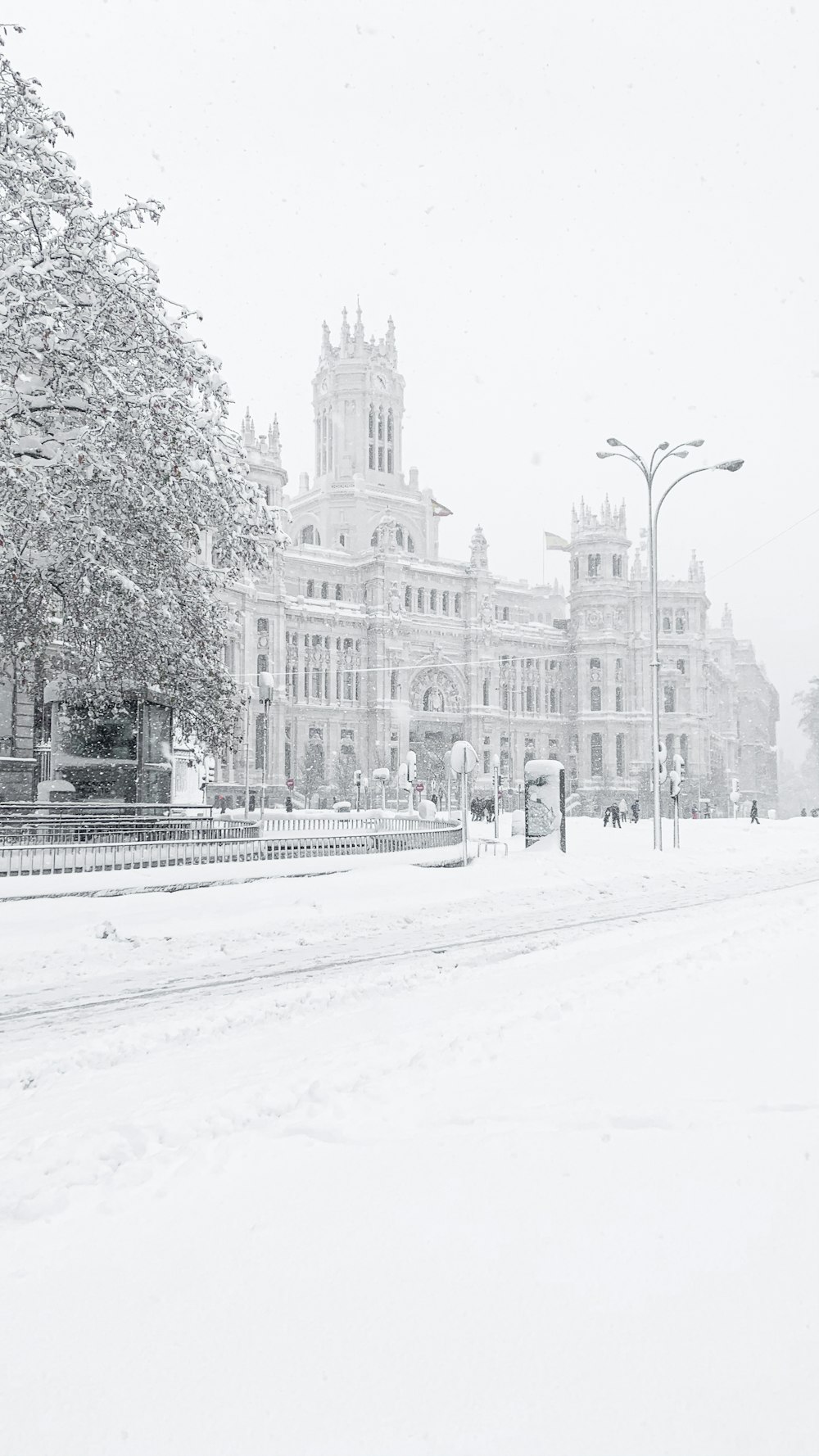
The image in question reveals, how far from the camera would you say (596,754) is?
116312mm

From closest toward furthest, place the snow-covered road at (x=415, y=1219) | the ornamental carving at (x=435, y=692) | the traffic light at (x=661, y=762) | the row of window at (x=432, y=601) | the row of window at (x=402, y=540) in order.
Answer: the snow-covered road at (x=415, y=1219)
the traffic light at (x=661, y=762)
the ornamental carving at (x=435, y=692)
the row of window at (x=432, y=601)
the row of window at (x=402, y=540)

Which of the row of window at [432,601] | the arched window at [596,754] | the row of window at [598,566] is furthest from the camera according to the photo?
the row of window at [598,566]

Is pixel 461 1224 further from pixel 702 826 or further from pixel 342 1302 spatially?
pixel 702 826

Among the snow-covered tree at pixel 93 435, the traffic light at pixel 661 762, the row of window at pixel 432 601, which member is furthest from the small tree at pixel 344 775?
the snow-covered tree at pixel 93 435

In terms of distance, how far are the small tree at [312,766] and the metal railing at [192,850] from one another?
71345mm

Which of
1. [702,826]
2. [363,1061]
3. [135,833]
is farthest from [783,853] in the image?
[363,1061]

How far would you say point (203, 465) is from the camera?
587 inches

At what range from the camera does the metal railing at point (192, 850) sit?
1616cm

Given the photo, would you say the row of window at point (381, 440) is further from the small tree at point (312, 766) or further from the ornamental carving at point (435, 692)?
the small tree at point (312, 766)

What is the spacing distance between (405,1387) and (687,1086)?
111 inches

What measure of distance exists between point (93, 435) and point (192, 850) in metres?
7.28

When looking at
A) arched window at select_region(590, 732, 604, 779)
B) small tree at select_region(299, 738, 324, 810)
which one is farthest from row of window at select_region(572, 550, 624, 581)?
small tree at select_region(299, 738, 324, 810)

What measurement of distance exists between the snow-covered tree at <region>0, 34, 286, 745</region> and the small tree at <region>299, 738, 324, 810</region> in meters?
76.7

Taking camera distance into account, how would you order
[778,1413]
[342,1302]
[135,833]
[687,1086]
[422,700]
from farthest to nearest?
[422,700] < [135,833] < [687,1086] < [342,1302] < [778,1413]
